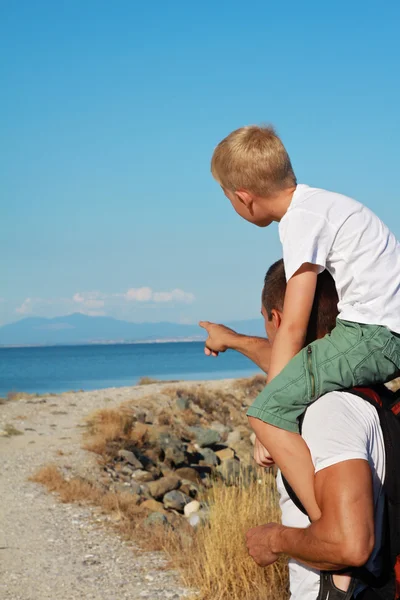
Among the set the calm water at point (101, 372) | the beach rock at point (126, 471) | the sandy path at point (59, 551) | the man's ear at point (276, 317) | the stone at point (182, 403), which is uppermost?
the man's ear at point (276, 317)

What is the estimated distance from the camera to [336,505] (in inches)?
94.8

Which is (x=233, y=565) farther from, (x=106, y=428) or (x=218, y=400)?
(x=218, y=400)

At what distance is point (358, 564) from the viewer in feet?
8.02

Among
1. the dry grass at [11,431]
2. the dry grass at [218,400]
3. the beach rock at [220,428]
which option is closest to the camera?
the dry grass at [11,431]

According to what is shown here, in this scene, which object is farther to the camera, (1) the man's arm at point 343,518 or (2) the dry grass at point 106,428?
(2) the dry grass at point 106,428

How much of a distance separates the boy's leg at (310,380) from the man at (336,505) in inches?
2.9

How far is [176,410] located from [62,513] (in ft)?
35.5

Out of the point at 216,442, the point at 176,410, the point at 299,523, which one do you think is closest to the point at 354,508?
the point at 299,523

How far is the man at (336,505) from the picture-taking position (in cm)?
241

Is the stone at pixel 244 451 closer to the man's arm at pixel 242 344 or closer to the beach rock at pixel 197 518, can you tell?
the beach rock at pixel 197 518

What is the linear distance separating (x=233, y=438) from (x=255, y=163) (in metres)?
15.7

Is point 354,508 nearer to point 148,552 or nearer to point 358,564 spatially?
point 358,564

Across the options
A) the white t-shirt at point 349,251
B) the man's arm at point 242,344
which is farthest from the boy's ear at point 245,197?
the man's arm at point 242,344

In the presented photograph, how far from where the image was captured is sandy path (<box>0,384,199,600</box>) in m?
7.01
